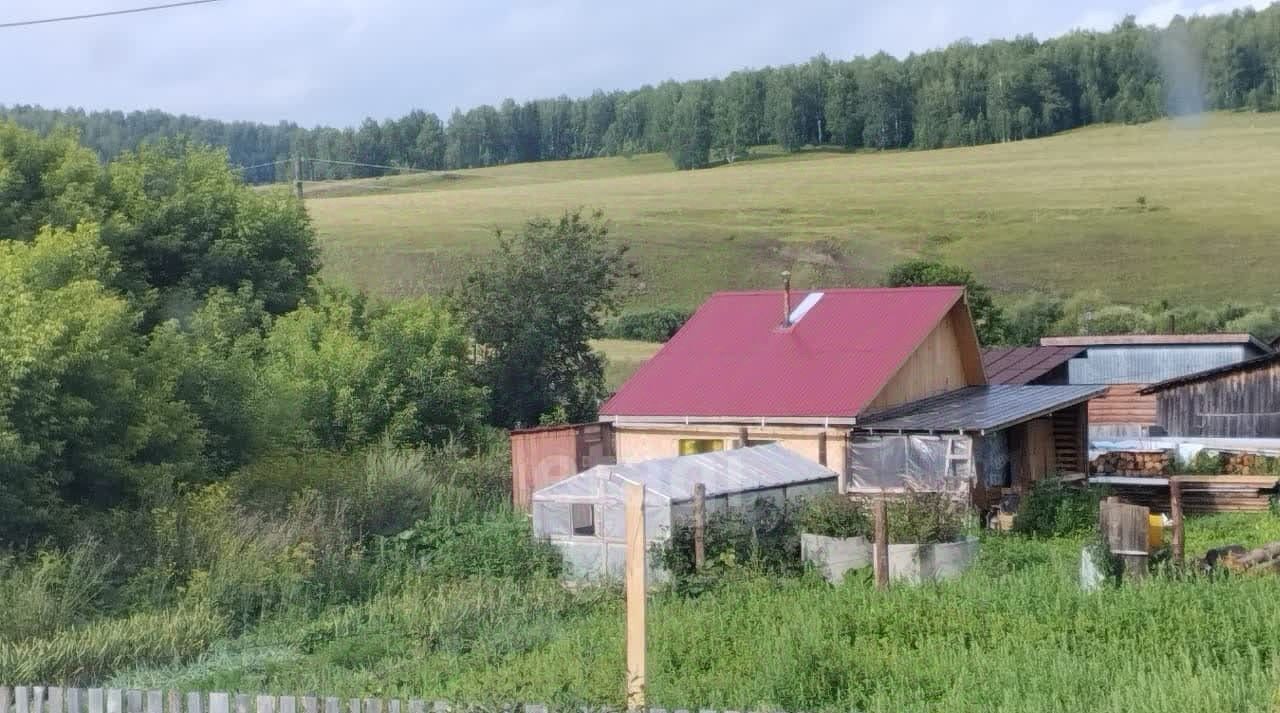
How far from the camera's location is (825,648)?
11266 millimetres

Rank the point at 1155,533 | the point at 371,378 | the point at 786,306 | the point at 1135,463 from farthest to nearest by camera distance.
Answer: the point at 1135,463
the point at 786,306
the point at 371,378
the point at 1155,533

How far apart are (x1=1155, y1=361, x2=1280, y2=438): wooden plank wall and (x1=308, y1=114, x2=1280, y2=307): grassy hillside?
2704 cm

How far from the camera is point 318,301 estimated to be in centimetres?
3572

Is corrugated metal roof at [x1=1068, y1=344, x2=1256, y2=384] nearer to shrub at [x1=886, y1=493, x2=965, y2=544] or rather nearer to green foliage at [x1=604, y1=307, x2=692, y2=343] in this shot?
green foliage at [x1=604, y1=307, x2=692, y2=343]

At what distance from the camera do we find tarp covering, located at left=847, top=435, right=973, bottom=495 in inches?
987

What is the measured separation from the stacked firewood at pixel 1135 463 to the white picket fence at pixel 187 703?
27145 millimetres

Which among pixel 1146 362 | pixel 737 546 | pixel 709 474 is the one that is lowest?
pixel 1146 362

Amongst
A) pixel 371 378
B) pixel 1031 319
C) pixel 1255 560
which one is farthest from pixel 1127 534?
pixel 1031 319

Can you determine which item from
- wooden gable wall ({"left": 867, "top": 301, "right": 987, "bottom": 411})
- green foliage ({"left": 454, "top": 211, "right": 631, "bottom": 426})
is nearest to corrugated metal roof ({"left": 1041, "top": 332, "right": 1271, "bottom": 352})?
wooden gable wall ({"left": 867, "top": 301, "right": 987, "bottom": 411})

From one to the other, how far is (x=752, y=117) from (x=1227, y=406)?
231 feet

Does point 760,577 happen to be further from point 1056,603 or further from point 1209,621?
point 1209,621

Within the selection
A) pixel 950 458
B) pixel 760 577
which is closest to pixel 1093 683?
pixel 760 577

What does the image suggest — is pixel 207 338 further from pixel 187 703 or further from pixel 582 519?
pixel 187 703

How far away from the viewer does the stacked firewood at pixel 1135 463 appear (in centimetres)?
3288
